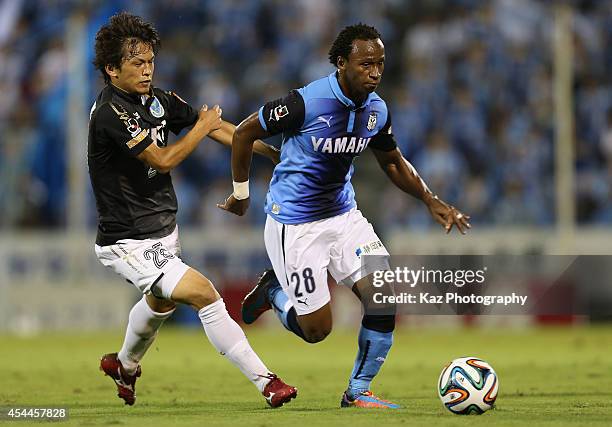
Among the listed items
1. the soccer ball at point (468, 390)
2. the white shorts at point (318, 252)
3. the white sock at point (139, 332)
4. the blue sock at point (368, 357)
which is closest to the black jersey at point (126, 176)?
the white sock at point (139, 332)

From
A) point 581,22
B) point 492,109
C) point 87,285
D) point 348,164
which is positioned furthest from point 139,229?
point 581,22

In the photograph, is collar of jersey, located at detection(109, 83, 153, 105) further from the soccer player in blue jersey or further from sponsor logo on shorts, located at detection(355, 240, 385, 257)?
sponsor logo on shorts, located at detection(355, 240, 385, 257)

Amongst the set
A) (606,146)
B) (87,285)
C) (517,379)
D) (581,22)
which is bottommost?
(87,285)

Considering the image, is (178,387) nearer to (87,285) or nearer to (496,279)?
(496,279)

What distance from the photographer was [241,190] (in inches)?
355

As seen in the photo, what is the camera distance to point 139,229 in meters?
8.89

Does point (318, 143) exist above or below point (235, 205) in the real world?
above

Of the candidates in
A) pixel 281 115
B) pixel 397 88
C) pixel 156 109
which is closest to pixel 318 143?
pixel 281 115

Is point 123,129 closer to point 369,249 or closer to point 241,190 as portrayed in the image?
point 241,190

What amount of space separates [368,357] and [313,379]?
125 inches

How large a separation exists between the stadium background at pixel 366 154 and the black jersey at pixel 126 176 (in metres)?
10.1

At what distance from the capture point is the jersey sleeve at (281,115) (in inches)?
341

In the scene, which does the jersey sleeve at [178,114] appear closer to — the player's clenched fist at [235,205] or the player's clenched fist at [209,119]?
the player's clenched fist at [209,119]

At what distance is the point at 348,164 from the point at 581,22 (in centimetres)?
1328
